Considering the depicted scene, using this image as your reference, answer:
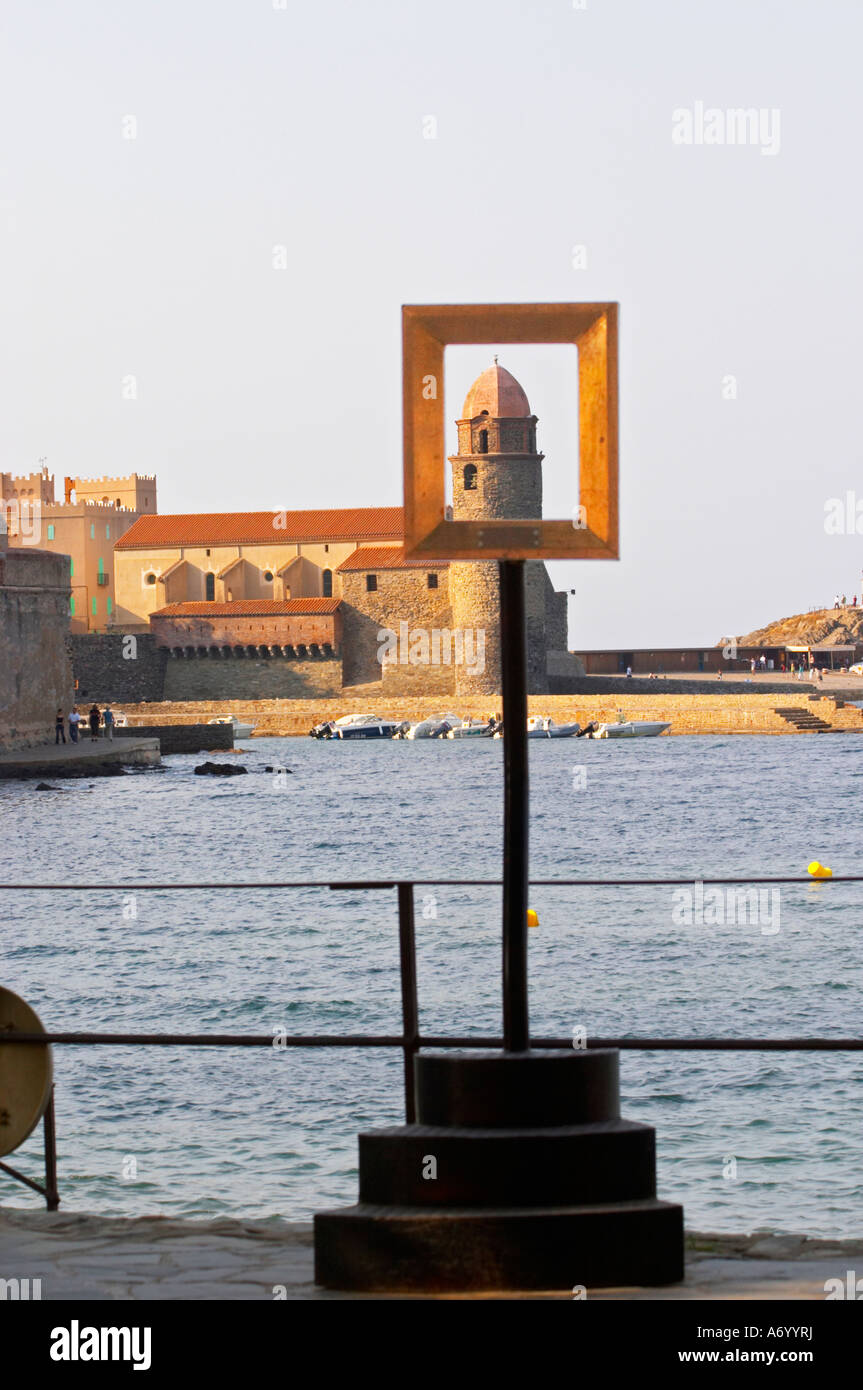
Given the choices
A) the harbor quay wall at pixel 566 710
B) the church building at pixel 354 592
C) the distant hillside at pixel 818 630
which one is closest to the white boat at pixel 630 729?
the harbor quay wall at pixel 566 710

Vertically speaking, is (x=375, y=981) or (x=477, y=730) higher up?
(x=375, y=981)

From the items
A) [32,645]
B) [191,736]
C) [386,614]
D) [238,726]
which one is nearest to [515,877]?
[32,645]

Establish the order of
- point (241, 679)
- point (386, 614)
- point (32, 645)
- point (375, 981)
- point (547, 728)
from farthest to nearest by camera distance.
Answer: point (241, 679)
point (386, 614)
point (547, 728)
point (32, 645)
point (375, 981)

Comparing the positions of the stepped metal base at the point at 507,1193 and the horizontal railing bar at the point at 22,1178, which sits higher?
the stepped metal base at the point at 507,1193

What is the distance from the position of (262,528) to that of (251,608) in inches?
252

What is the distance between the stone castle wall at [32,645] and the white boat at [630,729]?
761 inches

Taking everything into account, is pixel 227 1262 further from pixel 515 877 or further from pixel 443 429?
pixel 443 429

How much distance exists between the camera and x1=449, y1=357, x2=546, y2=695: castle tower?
6088 cm

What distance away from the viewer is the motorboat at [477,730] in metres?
60.8

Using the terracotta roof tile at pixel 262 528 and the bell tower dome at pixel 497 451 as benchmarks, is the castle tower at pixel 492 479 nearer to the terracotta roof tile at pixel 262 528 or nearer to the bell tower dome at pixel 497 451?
the bell tower dome at pixel 497 451

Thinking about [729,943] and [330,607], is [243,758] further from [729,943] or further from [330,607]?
[729,943]

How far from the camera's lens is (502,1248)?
3.22 metres

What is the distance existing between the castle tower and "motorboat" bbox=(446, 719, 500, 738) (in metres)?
1.29
